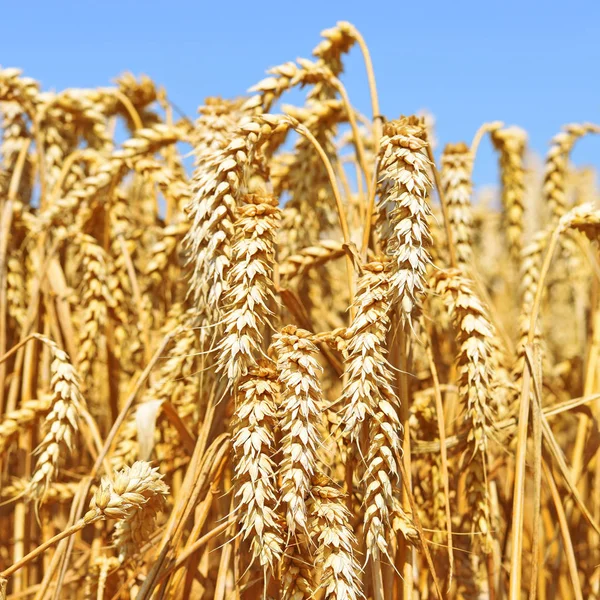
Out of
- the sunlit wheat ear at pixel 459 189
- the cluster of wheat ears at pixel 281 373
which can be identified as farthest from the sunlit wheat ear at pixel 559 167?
the sunlit wheat ear at pixel 459 189

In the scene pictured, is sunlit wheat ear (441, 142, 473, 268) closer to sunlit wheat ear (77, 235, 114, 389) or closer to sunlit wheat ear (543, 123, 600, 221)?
sunlit wheat ear (543, 123, 600, 221)

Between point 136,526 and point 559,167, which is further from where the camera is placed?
point 559,167

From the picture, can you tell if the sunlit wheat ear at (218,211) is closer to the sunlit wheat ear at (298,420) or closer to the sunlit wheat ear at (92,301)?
the sunlit wheat ear at (298,420)

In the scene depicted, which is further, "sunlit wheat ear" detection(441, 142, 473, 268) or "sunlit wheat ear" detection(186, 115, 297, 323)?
"sunlit wheat ear" detection(441, 142, 473, 268)

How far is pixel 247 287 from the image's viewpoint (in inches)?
47.4

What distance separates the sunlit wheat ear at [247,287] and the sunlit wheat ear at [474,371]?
1.31ft

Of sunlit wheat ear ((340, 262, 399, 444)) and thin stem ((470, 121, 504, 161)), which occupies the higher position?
thin stem ((470, 121, 504, 161))

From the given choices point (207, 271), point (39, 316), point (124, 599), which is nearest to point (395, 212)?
point (207, 271)

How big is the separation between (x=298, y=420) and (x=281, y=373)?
8 cm

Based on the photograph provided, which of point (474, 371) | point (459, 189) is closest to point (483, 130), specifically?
point (459, 189)

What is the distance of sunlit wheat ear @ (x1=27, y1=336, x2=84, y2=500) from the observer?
1.45 meters

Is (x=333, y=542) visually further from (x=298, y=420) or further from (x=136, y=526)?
(x=136, y=526)

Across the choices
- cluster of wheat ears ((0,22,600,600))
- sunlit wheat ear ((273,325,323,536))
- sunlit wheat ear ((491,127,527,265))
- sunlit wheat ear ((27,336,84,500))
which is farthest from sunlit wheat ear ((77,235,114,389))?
sunlit wheat ear ((491,127,527,265))

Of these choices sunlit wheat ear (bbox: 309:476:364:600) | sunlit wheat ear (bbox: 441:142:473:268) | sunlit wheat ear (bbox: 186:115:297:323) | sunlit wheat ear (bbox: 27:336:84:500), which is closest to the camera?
sunlit wheat ear (bbox: 309:476:364:600)
